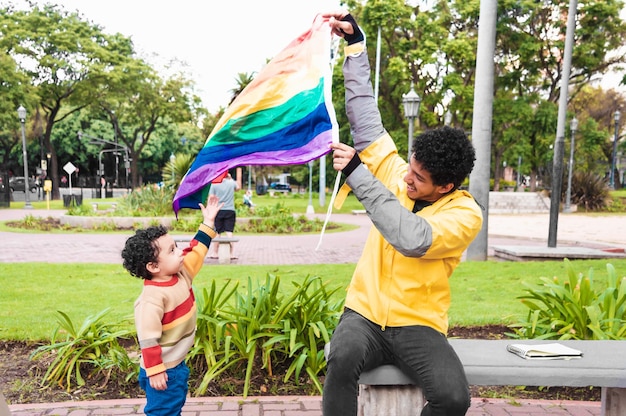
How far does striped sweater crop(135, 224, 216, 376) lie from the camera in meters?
2.52

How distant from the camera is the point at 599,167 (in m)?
46.1

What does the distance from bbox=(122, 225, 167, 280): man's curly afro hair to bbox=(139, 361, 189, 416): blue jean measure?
538mm

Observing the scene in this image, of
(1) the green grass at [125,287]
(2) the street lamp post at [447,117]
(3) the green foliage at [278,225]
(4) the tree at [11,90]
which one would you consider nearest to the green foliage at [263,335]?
(1) the green grass at [125,287]

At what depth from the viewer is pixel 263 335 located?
12.1 ft

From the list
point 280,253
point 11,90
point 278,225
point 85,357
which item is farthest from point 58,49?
point 85,357

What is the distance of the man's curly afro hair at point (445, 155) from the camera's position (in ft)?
8.00

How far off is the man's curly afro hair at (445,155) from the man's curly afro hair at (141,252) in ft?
4.54

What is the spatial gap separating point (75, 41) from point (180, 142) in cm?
2722

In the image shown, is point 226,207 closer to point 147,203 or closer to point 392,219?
point 392,219

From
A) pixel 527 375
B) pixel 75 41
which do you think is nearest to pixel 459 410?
pixel 527 375

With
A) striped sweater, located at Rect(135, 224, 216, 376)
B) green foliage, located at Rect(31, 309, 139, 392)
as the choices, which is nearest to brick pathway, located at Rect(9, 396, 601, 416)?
green foliage, located at Rect(31, 309, 139, 392)

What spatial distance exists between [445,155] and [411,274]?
1.98ft

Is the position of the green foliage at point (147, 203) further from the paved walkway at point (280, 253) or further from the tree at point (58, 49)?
the tree at point (58, 49)

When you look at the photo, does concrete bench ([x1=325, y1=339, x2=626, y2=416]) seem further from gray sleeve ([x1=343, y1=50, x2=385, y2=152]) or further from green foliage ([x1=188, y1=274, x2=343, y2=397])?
gray sleeve ([x1=343, y1=50, x2=385, y2=152])
